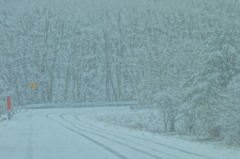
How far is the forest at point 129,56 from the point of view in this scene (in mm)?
19703

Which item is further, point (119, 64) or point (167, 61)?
point (119, 64)

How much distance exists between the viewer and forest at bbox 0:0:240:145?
19703mm

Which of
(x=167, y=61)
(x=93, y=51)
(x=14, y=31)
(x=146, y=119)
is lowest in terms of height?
(x=146, y=119)

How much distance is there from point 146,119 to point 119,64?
154 ft

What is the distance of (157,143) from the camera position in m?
15.5

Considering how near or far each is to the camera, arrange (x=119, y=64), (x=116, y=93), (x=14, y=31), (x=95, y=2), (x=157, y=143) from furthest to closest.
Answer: (x=95, y=2)
(x=14, y=31)
(x=119, y=64)
(x=116, y=93)
(x=157, y=143)

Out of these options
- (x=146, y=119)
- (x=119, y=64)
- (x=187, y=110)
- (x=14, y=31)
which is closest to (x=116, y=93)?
(x=119, y=64)

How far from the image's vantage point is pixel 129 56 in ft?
266

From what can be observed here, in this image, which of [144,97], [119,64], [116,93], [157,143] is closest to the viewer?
[157,143]

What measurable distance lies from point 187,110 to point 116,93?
5227 cm

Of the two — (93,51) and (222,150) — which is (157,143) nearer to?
(222,150)

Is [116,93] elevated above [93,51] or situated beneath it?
situated beneath

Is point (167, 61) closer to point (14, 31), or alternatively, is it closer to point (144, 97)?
point (144, 97)

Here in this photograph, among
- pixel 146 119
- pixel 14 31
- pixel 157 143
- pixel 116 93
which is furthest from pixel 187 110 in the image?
pixel 14 31
